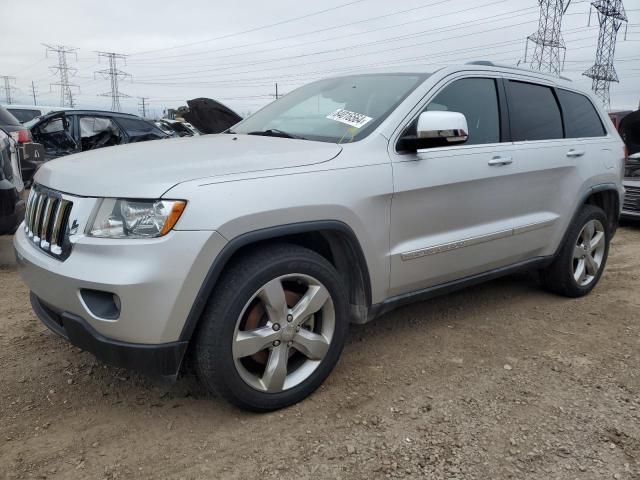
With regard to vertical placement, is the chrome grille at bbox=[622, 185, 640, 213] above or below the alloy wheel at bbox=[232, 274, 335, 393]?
below

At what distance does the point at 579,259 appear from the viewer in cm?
441

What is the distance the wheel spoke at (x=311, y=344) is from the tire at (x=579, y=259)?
2344 mm

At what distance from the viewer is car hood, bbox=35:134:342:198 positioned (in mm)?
2307

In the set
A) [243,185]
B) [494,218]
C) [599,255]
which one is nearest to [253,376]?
[243,185]

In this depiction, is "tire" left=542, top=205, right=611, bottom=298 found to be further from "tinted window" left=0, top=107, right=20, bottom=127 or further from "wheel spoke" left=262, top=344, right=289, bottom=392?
"tinted window" left=0, top=107, right=20, bottom=127

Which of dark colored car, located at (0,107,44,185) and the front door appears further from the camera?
dark colored car, located at (0,107,44,185)

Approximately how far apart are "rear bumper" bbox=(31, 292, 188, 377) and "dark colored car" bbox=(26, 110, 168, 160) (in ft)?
23.0

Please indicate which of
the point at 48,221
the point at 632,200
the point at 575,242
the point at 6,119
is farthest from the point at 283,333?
the point at 632,200

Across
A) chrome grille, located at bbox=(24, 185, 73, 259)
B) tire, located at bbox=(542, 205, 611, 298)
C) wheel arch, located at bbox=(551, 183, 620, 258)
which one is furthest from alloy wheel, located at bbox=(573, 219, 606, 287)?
chrome grille, located at bbox=(24, 185, 73, 259)

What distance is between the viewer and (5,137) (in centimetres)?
497

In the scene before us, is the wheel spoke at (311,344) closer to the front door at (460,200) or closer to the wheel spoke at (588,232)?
the front door at (460,200)

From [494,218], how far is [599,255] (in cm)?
165

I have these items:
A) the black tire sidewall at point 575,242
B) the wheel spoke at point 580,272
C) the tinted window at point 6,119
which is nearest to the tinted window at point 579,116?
the black tire sidewall at point 575,242

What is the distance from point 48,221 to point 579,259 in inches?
150
